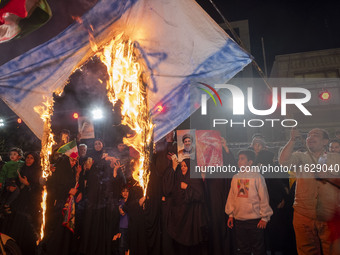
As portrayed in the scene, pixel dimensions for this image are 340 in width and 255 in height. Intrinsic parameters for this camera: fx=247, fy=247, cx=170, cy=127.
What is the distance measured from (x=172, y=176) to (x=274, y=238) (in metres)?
2.44

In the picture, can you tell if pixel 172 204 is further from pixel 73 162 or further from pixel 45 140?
pixel 45 140

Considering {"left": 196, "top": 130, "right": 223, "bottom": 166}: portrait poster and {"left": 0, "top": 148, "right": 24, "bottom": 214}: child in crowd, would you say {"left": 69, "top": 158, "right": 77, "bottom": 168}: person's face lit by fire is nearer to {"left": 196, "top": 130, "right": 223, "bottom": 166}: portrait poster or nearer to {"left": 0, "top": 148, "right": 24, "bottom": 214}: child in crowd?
{"left": 0, "top": 148, "right": 24, "bottom": 214}: child in crowd

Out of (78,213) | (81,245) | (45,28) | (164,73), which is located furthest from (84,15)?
(81,245)

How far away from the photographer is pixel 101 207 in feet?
18.0

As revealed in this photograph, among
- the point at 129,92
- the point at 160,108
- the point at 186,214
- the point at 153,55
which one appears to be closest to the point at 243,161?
the point at 186,214

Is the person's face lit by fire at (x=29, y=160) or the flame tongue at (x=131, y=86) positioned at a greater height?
the flame tongue at (x=131, y=86)

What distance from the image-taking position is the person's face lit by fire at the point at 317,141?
432 centimetres

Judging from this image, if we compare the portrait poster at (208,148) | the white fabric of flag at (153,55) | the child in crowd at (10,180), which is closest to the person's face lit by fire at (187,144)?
the portrait poster at (208,148)

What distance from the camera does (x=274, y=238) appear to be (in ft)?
16.6

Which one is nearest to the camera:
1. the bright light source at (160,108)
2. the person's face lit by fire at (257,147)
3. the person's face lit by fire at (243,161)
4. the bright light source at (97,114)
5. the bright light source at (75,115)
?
the bright light source at (160,108)

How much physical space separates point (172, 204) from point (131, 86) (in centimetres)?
251

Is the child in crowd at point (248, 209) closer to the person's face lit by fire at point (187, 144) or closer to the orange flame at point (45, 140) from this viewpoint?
the person's face lit by fire at point (187, 144)

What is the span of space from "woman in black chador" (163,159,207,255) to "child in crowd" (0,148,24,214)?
360 centimetres

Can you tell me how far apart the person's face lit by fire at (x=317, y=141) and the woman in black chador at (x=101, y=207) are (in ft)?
12.8
